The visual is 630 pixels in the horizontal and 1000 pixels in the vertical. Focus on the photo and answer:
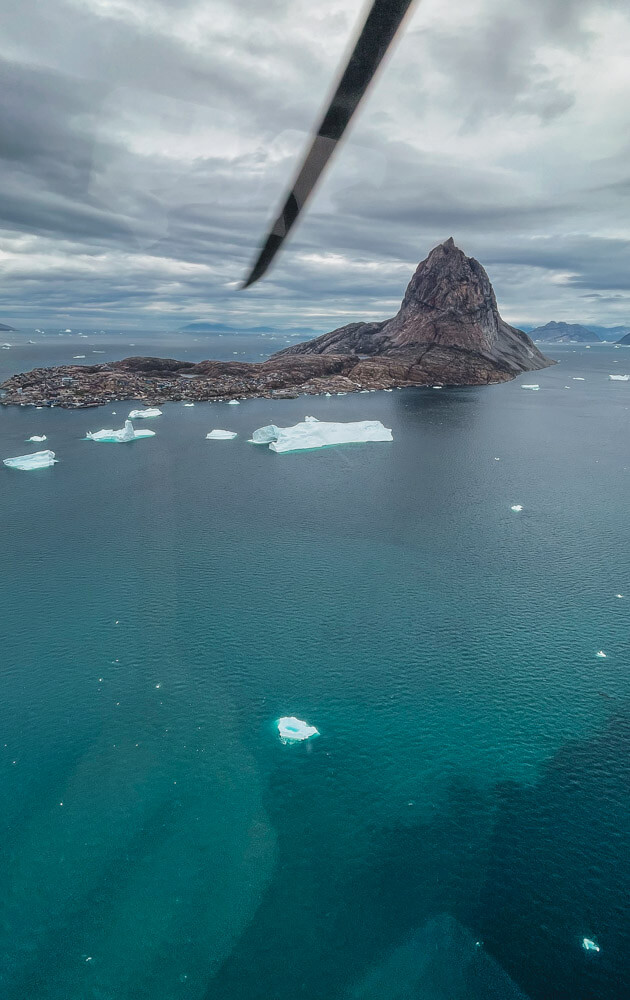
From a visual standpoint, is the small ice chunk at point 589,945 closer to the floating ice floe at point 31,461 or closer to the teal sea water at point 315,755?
the teal sea water at point 315,755

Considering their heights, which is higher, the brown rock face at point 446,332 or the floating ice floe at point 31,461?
the brown rock face at point 446,332

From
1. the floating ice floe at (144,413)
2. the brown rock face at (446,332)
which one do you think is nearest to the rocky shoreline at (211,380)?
the brown rock face at (446,332)

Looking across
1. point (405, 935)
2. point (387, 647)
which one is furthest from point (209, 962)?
point (387, 647)

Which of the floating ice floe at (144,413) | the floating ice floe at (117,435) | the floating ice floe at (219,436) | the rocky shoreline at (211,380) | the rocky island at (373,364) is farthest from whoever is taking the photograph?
the rocky island at (373,364)

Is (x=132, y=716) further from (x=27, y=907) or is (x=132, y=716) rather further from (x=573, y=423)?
(x=573, y=423)

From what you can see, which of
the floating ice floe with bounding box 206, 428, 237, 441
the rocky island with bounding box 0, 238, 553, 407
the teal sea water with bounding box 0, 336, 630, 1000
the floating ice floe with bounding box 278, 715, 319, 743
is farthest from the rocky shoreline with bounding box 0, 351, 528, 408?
the floating ice floe with bounding box 278, 715, 319, 743

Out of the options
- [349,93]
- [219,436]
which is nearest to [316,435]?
[219,436]

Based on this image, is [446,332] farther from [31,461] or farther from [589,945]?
[589,945]
